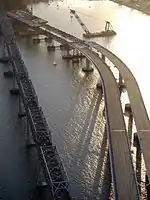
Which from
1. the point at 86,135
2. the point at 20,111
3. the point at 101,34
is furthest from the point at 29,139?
the point at 101,34

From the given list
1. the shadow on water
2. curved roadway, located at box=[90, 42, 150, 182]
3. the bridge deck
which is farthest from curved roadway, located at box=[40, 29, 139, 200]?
the shadow on water

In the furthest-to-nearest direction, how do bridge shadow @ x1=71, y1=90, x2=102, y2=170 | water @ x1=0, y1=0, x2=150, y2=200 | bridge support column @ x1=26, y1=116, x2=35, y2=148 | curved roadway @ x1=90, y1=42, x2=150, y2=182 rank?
bridge support column @ x1=26, y1=116, x2=35, y2=148, bridge shadow @ x1=71, y1=90, x2=102, y2=170, water @ x1=0, y1=0, x2=150, y2=200, curved roadway @ x1=90, y1=42, x2=150, y2=182

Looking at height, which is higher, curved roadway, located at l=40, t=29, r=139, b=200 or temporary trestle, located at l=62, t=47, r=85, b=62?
temporary trestle, located at l=62, t=47, r=85, b=62

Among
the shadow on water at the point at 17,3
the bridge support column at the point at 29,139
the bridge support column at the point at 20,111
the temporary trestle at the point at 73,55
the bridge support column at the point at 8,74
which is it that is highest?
the shadow on water at the point at 17,3

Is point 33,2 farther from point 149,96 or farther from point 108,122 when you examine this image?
point 108,122

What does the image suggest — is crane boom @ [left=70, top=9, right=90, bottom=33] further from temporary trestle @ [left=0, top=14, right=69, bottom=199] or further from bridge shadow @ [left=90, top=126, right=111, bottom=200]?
bridge shadow @ [left=90, top=126, right=111, bottom=200]

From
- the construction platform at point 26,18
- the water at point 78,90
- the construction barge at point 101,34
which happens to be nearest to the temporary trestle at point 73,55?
the water at point 78,90

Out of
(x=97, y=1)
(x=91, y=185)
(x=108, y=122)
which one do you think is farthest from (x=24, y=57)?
(x=97, y=1)

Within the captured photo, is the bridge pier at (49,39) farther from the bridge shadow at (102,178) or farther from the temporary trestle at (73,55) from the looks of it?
the bridge shadow at (102,178)
